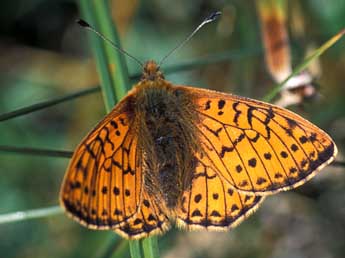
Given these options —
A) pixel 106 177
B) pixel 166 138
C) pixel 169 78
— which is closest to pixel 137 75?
pixel 166 138

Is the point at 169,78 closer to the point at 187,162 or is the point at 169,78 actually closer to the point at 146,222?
the point at 187,162

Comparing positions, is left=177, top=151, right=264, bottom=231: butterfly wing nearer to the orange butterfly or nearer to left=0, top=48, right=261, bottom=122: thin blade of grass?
the orange butterfly

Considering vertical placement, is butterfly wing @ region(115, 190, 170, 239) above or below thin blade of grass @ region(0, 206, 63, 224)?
below

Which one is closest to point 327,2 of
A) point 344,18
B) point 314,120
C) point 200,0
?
point 344,18

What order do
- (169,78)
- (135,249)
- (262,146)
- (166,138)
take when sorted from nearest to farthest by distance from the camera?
(135,249)
(262,146)
(166,138)
(169,78)

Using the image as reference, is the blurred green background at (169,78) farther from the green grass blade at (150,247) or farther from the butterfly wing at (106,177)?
the green grass blade at (150,247)

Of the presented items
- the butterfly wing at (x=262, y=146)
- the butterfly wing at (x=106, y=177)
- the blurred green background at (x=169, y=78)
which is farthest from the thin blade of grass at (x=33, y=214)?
the blurred green background at (x=169, y=78)

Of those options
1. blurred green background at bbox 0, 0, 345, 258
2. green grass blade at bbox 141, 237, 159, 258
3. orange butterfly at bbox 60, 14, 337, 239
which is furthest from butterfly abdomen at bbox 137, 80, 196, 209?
blurred green background at bbox 0, 0, 345, 258
